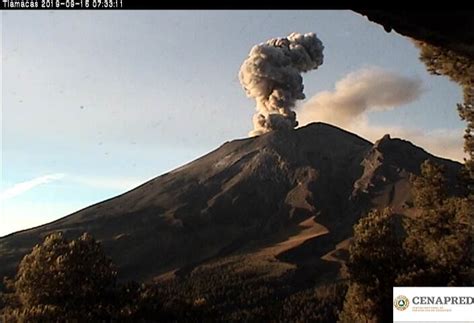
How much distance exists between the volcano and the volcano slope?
0.21 m

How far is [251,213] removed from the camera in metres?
77.4

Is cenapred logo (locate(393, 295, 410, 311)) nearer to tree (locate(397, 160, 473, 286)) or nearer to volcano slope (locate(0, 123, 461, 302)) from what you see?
tree (locate(397, 160, 473, 286))

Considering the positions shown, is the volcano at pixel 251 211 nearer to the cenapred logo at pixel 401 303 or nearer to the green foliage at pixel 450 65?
the green foliage at pixel 450 65

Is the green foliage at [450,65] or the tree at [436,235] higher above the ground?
the green foliage at [450,65]

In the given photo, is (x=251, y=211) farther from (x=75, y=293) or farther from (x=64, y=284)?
(x=75, y=293)

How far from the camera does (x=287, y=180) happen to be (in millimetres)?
96750

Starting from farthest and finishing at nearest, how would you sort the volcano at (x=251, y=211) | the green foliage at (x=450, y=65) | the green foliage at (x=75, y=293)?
the volcano at (x=251, y=211) < the green foliage at (x=75, y=293) < the green foliage at (x=450, y=65)

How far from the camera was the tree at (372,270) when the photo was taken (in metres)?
15.8

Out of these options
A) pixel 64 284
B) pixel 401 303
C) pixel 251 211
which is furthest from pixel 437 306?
pixel 251 211

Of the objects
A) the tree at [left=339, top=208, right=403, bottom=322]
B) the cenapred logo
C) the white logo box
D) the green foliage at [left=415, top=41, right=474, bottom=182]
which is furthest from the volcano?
the white logo box

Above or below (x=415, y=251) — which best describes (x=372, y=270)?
below

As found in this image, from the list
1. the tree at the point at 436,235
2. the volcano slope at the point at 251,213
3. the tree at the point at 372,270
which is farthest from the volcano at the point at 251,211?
the tree at the point at 372,270

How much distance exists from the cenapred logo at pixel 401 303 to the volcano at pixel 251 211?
Answer: 3648 centimetres

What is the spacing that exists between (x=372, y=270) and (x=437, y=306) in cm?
891
